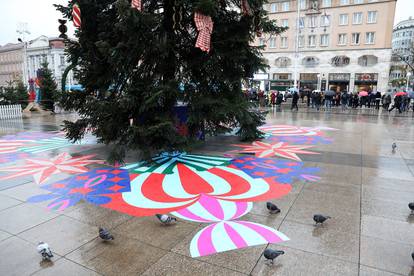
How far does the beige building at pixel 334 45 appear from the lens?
46.1 metres

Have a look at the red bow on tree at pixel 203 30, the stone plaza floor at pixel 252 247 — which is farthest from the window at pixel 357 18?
the red bow on tree at pixel 203 30

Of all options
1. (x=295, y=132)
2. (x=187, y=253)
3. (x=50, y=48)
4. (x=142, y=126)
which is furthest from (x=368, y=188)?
(x=50, y=48)

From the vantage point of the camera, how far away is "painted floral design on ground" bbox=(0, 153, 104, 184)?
725cm

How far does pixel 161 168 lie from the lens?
7.75 meters

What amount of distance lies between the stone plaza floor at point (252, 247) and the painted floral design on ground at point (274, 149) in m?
2.12

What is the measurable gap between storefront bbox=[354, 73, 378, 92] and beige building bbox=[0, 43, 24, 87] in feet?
293

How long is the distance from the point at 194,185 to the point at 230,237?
228 cm

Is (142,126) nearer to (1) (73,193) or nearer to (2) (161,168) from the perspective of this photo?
(2) (161,168)

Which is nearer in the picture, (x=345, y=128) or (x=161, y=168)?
(x=161, y=168)

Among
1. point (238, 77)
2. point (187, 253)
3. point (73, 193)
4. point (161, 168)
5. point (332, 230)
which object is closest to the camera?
point (187, 253)

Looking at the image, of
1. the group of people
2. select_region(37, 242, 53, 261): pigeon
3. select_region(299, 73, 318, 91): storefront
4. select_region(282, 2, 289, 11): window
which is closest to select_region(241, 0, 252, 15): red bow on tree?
select_region(37, 242, 53, 261): pigeon

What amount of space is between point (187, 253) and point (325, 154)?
659cm

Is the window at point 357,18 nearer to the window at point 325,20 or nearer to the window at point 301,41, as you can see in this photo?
the window at point 325,20

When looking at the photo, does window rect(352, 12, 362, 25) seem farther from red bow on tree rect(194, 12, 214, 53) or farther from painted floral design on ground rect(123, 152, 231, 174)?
painted floral design on ground rect(123, 152, 231, 174)
